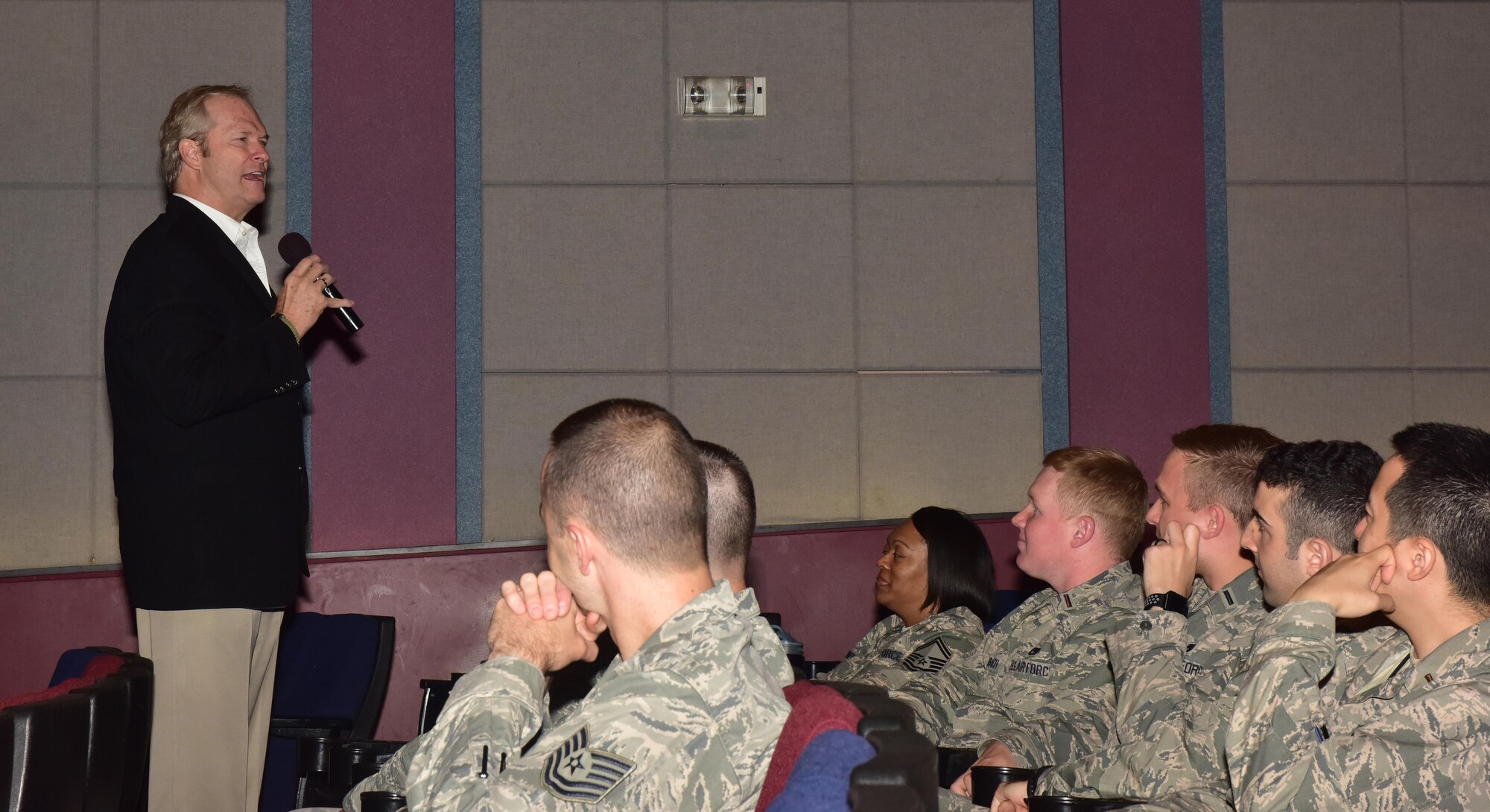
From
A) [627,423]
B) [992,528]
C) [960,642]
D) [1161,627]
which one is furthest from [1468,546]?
[992,528]

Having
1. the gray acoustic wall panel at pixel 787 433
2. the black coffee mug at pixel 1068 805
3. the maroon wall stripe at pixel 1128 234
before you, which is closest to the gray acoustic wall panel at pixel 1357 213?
the maroon wall stripe at pixel 1128 234

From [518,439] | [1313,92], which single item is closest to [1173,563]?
[518,439]

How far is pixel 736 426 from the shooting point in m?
4.28

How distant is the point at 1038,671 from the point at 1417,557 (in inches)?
44.1

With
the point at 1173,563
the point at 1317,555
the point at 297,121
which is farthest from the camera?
the point at 297,121

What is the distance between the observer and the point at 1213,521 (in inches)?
99.9

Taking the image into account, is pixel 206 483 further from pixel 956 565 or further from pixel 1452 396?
pixel 1452 396

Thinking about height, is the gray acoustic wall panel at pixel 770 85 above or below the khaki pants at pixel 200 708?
above

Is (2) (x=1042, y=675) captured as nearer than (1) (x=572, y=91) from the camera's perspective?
Yes

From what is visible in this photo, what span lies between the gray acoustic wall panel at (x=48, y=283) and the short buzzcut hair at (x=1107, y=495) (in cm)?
311

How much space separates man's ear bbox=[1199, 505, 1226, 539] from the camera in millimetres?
2533

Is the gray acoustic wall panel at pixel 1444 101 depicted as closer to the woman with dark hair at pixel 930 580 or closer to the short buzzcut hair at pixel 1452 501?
the woman with dark hair at pixel 930 580

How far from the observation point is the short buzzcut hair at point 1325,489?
209 centimetres

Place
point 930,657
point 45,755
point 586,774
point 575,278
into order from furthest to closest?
point 575,278
point 930,657
point 45,755
point 586,774
